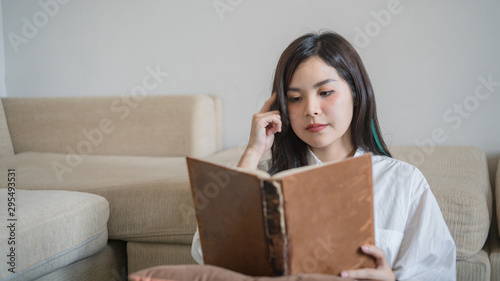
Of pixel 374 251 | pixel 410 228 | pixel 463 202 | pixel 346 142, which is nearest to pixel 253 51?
pixel 346 142

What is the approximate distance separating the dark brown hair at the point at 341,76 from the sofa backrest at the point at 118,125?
40.6 inches

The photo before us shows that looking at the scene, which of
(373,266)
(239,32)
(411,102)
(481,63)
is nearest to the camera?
(373,266)

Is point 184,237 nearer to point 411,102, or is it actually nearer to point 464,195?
point 464,195

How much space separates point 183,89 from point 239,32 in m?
0.42

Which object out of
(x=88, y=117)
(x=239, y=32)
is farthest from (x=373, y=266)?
(x=88, y=117)

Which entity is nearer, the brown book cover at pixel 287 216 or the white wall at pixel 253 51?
the brown book cover at pixel 287 216

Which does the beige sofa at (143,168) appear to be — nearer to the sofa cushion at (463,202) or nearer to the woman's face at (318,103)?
the sofa cushion at (463,202)

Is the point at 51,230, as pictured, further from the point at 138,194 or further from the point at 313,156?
the point at 313,156

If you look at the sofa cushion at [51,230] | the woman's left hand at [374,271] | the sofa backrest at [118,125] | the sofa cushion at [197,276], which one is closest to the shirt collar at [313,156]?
the woman's left hand at [374,271]

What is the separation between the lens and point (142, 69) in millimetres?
2352

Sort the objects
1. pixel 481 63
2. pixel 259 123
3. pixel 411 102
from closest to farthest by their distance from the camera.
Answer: pixel 259 123
pixel 481 63
pixel 411 102

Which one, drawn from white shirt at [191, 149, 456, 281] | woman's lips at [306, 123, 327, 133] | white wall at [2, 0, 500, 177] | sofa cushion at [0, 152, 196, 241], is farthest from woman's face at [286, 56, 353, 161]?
white wall at [2, 0, 500, 177]

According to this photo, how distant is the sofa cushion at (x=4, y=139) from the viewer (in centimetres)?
222

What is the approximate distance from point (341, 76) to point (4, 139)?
1908 mm
